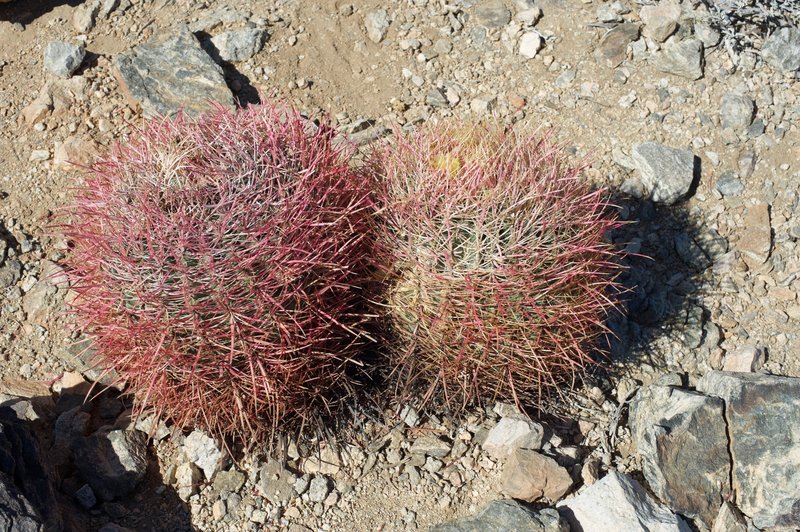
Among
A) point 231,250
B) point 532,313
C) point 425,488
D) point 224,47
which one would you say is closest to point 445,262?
point 532,313

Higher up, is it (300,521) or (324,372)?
(324,372)

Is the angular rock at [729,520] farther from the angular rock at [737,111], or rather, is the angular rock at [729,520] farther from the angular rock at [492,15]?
the angular rock at [492,15]

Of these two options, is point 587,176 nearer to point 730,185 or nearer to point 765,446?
point 730,185

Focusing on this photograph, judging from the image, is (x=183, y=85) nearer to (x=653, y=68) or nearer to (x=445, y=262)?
(x=445, y=262)

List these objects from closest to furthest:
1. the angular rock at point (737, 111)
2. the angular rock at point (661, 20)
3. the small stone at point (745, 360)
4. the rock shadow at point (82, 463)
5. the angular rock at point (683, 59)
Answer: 1. the rock shadow at point (82, 463)
2. the small stone at point (745, 360)
3. the angular rock at point (737, 111)
4. the angular rock at point (683, 59)
5. the angular rock at point (661, 20)

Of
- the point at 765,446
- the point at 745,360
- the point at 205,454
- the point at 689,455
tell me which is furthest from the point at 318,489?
the point at 745,360

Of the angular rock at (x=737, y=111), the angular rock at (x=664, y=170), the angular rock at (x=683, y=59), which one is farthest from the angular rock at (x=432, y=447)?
the angular rock at (x=683, y=59)
